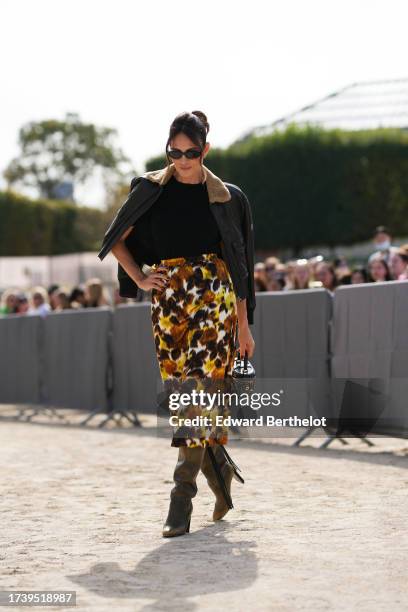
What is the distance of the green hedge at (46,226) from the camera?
235ft

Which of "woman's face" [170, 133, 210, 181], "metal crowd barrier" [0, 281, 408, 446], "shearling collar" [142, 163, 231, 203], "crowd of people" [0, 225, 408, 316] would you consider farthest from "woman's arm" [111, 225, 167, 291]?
"crowd of people" [0, 225, 408, 316]

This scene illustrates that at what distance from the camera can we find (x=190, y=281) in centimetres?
593

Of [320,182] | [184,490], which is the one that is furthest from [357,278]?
[320,182]

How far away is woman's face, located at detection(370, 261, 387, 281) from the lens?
1163 centimetres

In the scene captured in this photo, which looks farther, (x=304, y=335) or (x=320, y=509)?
(x=304, y=335)

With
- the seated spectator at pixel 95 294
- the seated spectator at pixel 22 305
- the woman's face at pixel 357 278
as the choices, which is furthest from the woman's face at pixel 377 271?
the seated spectator at pixel 22 305

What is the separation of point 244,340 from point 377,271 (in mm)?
5652

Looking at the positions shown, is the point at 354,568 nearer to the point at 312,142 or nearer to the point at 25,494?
the point at 25,494

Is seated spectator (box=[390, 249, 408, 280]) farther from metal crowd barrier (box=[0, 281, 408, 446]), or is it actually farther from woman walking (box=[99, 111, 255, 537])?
woman walking (box=[99, 111, 255, 537])

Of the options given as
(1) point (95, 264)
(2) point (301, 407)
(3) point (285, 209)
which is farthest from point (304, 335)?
(1) point (95, 264)

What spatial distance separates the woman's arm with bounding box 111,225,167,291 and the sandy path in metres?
1.09

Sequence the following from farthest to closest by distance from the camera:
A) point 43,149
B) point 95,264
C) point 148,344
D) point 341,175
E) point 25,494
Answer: point 43,149
point 95,264
point 341,175
point 148,344
point 25,494

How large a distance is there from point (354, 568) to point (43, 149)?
90628 millimetres

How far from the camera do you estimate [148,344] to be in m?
12.9
